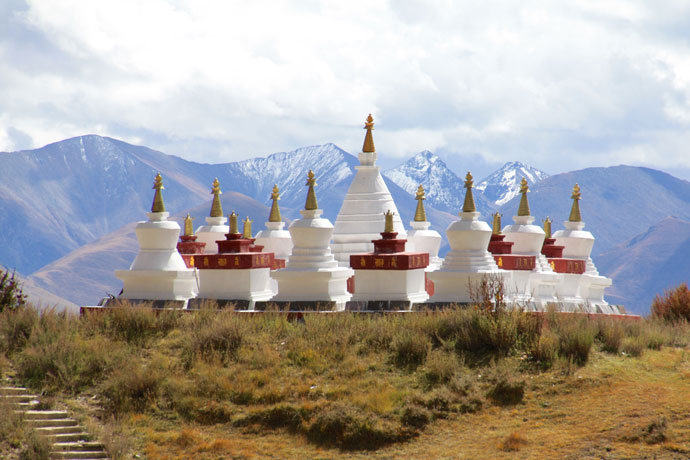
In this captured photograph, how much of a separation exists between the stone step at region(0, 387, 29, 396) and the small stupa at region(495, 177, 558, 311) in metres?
11.2

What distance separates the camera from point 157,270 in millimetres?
21172

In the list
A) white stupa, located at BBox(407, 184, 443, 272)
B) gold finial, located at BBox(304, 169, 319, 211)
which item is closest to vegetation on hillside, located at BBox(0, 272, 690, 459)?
gold finial, located at BBox(304, 169, 319, 211)

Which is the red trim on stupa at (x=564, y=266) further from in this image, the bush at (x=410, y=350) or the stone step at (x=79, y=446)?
the stone step at (x=79, y=446)

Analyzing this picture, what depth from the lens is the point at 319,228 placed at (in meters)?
20.2

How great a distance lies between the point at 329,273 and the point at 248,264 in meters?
2.13


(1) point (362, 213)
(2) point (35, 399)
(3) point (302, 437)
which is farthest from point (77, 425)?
(1) point (362, 213)

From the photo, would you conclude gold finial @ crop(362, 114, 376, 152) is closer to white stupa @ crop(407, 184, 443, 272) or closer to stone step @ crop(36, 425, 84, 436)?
white stupa @ crop(407, 184, 443, 272)

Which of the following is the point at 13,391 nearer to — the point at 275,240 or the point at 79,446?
the point at 79,446

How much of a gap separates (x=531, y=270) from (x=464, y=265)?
3.84 meters

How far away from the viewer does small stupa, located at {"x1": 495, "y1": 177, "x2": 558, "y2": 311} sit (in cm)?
2198

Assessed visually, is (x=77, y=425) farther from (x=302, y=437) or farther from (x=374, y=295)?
(x=374, y=295)

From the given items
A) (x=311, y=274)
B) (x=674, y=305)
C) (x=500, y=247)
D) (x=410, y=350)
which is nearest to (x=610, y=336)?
(x=410, y=350)

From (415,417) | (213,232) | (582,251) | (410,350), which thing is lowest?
(415,417)

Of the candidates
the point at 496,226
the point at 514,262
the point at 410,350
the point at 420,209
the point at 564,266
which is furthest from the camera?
the point at 420,209
